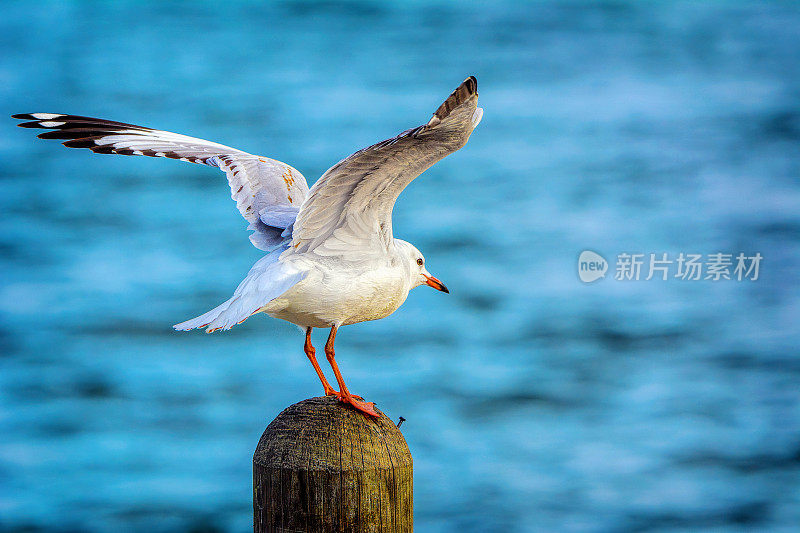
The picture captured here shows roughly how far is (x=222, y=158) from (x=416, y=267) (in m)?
0.78

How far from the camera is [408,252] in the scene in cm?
279

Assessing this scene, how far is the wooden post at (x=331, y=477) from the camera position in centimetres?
188

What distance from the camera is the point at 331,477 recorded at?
1.88 meters

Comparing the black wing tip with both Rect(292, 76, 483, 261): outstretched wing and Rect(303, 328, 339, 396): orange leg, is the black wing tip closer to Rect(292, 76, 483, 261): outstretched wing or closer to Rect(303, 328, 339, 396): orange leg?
Rect(292, 76, 483, 261): outstretched wing

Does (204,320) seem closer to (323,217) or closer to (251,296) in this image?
(251,296)

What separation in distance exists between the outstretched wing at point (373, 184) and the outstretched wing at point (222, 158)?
223 millimetres

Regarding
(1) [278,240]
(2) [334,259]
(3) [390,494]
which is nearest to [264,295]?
(2) [334,259]

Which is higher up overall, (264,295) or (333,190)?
(333,190)

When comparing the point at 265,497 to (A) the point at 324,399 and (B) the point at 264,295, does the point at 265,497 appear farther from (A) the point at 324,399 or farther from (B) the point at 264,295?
(B) the point at 264,295

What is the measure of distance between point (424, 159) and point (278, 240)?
689 millimetres

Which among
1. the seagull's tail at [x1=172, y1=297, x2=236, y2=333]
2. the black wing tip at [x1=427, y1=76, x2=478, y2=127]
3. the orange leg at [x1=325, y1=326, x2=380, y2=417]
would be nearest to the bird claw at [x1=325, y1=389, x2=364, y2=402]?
the orange leg at [x1=325, y1=326, x2=380, y2=417]

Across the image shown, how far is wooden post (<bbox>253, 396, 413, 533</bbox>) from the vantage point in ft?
6.17

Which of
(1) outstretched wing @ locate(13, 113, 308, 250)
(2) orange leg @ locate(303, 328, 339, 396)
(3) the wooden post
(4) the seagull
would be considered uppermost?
(1) outstretched wing @ locate(13, 113, 308, 250)

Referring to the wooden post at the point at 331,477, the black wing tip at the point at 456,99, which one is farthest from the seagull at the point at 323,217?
the wooden post at the point at 331,477
